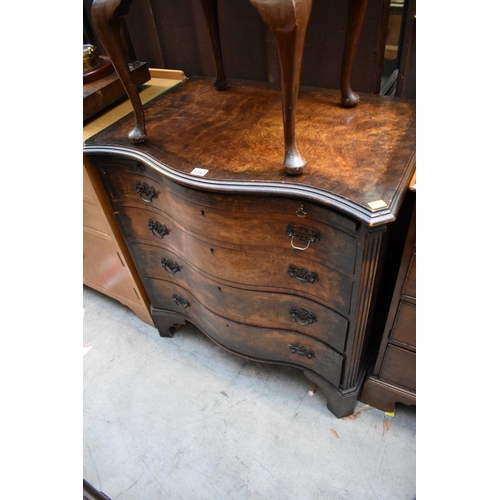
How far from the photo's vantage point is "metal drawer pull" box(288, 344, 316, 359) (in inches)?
54.2

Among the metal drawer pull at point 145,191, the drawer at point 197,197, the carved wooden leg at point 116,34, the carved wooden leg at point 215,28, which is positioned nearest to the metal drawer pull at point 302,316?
the drawer at point 197,197

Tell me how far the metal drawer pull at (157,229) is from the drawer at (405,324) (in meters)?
0.84

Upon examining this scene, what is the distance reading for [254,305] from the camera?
4.33 ft

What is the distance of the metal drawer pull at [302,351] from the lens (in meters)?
1.38

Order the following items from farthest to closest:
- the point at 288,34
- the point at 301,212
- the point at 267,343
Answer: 1. the point at 267,343
2. the point at 301,212
3. the point at 288,34

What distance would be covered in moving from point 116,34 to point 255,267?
80 cm

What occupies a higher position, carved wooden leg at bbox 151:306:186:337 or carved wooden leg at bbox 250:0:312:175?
carved wooden leg at bbox 250:0:312:175

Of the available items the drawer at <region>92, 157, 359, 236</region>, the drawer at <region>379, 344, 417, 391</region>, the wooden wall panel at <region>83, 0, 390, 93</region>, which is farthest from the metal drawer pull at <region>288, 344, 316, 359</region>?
the wooden wall panel at <region>83, 0, 390, 93</region>

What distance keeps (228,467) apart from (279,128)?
1248mm

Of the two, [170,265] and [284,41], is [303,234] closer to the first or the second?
[284,41]

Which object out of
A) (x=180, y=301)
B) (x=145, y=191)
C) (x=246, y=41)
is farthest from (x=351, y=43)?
(x=180, y=301)

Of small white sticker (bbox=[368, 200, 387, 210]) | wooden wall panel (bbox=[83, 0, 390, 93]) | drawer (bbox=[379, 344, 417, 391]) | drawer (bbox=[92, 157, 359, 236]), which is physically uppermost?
wooden wall panel (bbox=[83, 0, 390, 93])

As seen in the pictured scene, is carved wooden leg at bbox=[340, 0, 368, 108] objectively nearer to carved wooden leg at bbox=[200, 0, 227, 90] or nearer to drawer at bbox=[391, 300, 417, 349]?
carved wooden leg at bbox=[200, 0, 227, 90]

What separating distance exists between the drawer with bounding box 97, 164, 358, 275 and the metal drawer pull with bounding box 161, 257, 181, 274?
26cm
